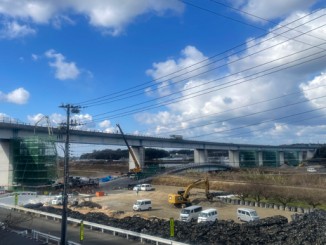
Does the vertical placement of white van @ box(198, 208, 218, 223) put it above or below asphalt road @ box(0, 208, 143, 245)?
above

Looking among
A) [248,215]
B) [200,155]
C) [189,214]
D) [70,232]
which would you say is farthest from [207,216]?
[200,155]

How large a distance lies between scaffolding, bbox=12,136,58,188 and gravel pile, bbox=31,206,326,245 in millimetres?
38873

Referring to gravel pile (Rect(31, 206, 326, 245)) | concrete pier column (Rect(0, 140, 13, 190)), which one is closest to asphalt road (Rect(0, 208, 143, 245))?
gravel pile (Rect(31, 206, 326, 245))

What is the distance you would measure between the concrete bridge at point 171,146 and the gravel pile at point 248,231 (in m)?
8.51

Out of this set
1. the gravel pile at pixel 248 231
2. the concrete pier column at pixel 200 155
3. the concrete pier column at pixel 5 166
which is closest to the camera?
the gravel pile at pixel 248 231

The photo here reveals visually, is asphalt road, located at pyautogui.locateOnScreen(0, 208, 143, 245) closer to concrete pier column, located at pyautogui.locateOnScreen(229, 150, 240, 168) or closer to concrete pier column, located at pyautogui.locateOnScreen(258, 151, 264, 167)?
concrete pier column, located at pyautogui.locateOnScreen(229, 150, 240, 168)

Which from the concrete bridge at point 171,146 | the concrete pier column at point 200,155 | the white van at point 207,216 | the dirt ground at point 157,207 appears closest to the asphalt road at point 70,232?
the concrete bridge at point 171,146

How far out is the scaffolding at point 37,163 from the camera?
61.6m

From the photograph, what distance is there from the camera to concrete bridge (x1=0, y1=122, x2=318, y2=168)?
63469 millimetres

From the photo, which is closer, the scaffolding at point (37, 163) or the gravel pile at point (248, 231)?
the gravel pile at point (248, 231)

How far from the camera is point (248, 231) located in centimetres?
2120

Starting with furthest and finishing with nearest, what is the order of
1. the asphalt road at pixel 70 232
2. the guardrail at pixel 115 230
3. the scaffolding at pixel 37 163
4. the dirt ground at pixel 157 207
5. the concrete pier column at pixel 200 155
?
the concrete pier column at pixel 200 155
the scaffolding at pixel 37 163
the dirt ground at pixel 157 207
the asphalt road at pixel 70 232
the guardrail at pixel 115 230

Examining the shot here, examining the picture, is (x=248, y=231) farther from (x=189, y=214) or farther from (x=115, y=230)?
(x=189, y=214)

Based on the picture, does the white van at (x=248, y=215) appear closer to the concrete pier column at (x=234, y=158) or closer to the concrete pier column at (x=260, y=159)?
the concrete pier column at (x=234, y=158)
